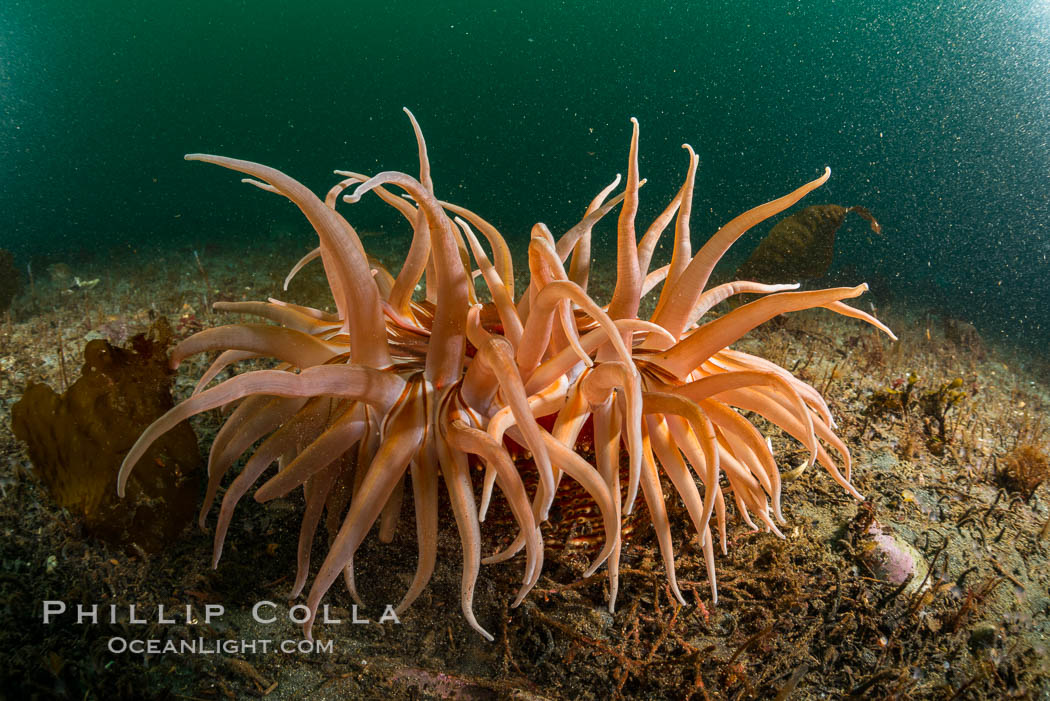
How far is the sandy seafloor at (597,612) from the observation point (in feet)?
5.78

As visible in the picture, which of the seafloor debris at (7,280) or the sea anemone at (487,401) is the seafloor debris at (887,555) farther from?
the seafloor debris at (7,280)

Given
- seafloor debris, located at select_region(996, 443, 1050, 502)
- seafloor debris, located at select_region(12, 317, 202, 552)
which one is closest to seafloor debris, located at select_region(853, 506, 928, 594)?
seafloor debris, located at select_region(996, 443, 1050, 502)

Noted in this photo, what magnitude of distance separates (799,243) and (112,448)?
715 cm

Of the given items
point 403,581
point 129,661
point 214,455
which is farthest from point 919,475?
point 129,661

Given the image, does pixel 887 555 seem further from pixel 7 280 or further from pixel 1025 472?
pixel 7 280

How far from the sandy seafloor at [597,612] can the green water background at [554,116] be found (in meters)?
9.85

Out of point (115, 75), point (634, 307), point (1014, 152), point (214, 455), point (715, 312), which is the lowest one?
point (715, 312)

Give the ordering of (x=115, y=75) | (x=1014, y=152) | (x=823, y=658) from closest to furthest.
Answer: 1. (x=823, y=658)
2. (x=1014, y=152)
3. (x=115, y=75)

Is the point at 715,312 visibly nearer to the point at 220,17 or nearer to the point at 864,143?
the point at 864,143

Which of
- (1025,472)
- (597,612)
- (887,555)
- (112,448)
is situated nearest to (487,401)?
(597,612)

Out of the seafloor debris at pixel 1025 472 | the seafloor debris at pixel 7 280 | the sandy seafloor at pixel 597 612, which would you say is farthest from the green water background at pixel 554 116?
the sandy seafloor at pixel 597 612

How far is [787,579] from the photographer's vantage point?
2100 millimetres

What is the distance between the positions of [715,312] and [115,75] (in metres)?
70.3

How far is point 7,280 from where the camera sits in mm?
6945
